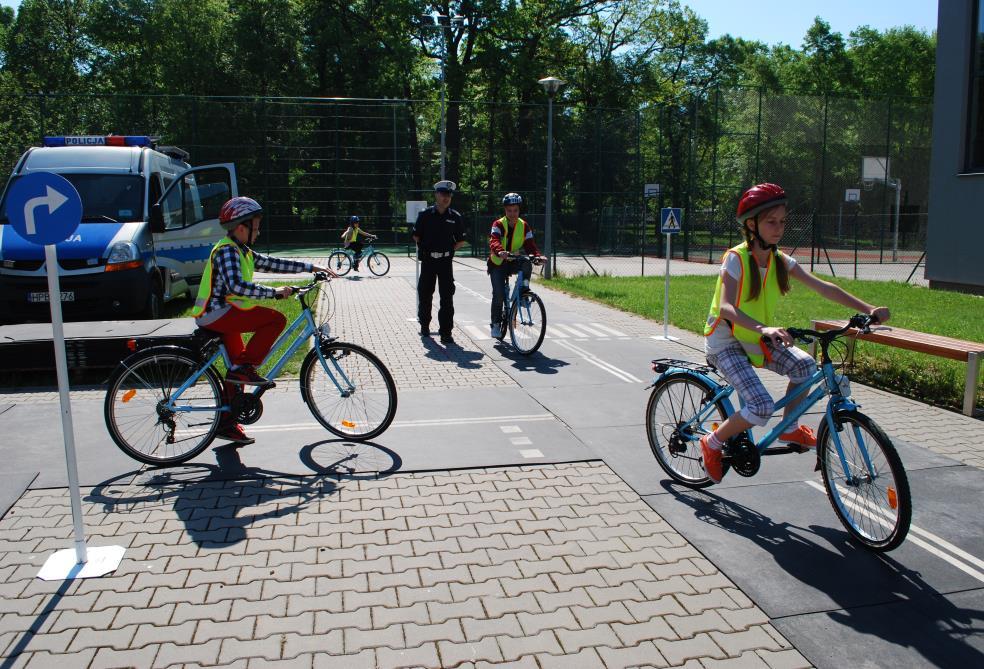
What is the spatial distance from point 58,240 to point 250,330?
72.7 inches

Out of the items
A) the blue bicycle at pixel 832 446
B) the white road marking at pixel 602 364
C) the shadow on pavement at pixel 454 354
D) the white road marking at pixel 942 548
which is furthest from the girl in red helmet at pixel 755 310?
the shadow on pavement at pixel 454 354

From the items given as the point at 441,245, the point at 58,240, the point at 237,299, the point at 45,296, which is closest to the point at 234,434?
the point at 237,299

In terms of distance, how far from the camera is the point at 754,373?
4.59 metres

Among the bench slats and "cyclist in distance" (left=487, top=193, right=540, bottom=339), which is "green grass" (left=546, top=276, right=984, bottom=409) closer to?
the bench slats

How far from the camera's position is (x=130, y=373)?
5570 millimetres

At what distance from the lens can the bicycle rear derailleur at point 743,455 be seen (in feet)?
15.3

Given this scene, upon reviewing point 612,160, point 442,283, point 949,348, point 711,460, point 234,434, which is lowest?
point 234,434

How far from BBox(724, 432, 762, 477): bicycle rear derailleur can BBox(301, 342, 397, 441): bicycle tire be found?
8.28 feet

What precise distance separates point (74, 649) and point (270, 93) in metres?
47.9

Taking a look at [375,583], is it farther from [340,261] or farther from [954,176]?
[340,261]

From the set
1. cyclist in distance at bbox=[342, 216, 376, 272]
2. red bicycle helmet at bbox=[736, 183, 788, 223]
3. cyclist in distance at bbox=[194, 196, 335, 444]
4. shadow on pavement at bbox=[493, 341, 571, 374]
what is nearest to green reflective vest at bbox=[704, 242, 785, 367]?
red bicycle helmet at bbox=[736, 183, 788, 223]

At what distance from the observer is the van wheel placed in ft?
37.7

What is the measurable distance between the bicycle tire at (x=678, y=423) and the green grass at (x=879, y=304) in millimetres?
3669

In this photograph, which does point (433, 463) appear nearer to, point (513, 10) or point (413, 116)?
point (413, 116)
